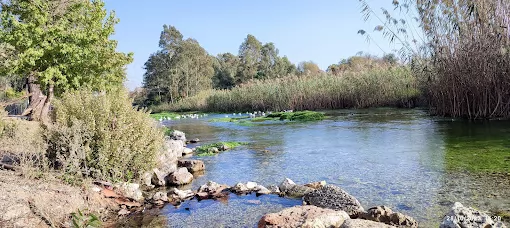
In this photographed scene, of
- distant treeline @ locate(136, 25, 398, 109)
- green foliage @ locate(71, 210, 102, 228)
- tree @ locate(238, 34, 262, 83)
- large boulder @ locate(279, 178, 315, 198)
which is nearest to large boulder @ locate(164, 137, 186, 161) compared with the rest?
large boulder @ locate(279, 178, 315, 198)

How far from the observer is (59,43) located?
1102cm

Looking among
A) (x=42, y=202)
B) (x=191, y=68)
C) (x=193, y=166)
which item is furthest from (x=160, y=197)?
(x=191, y=68)

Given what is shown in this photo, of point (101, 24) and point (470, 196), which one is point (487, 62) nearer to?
point (470, 196)

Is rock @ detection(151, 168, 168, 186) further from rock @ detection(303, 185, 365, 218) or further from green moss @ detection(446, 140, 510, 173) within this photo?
green moss @ detection(446, 140, 510, 173)

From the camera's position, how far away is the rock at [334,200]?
4.18 m

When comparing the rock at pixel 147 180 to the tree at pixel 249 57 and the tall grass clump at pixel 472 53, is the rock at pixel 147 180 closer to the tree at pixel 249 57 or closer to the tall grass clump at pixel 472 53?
the tall grass clump at pixel 472 53

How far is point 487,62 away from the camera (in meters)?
11.9

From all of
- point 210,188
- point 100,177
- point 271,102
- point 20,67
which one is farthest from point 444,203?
point 271,102

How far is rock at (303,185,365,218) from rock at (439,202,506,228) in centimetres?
95

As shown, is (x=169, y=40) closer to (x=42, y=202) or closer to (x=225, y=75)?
(x=225, y=75)

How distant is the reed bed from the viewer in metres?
20.2

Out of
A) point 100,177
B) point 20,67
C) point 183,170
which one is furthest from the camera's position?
point 20,67

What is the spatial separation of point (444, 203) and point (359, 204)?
939mm

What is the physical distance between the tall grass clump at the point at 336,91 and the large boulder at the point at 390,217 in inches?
603
